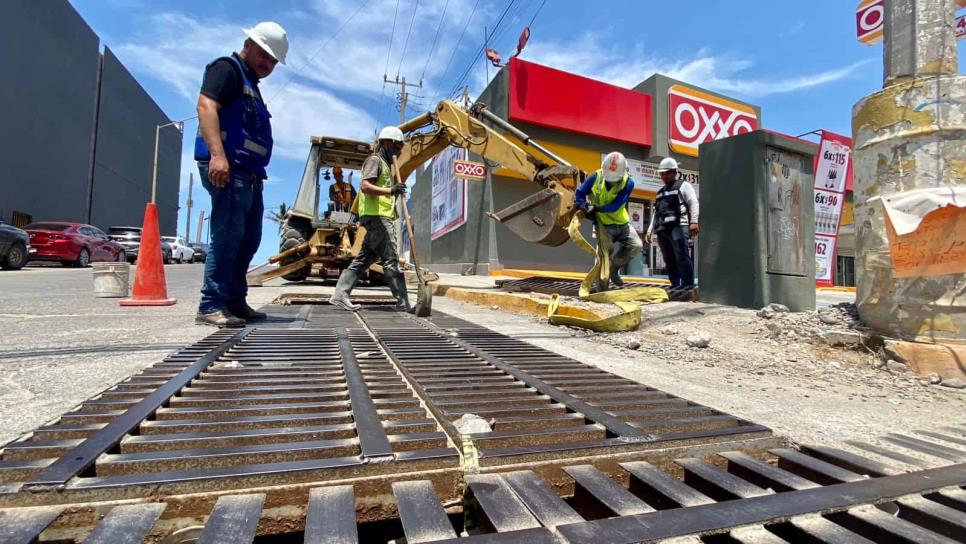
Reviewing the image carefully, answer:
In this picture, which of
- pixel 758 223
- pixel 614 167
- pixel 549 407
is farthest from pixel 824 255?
pixel 549 407

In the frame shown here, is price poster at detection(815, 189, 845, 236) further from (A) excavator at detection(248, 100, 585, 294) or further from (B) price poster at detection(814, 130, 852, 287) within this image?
(A) excavator at detection(248, 100, 585, 294)

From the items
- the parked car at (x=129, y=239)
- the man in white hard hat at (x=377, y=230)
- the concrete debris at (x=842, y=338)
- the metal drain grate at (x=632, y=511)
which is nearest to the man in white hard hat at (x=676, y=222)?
the concrete debris at (x=842, y=338)

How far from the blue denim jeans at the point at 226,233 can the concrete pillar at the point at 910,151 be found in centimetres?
430

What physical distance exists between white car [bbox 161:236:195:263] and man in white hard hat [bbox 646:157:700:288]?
78.3 feet

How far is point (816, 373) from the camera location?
2908 mm

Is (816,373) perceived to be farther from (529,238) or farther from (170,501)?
(529,238)

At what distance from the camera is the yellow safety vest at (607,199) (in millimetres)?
5238

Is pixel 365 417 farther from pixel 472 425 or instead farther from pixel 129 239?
pixel 129 239

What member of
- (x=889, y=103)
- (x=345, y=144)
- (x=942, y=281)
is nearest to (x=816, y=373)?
(x=942, y=281)

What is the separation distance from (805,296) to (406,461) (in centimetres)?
499

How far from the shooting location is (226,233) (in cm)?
338

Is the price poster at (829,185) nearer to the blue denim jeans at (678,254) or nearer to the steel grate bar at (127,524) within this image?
the blue denim jeans at (678,254)

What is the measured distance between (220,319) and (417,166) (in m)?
4.86

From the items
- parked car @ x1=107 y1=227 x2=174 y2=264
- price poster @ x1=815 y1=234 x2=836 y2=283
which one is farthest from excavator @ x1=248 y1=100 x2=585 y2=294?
parked car @ x1=107 y1=227 x2=174 y2=264
